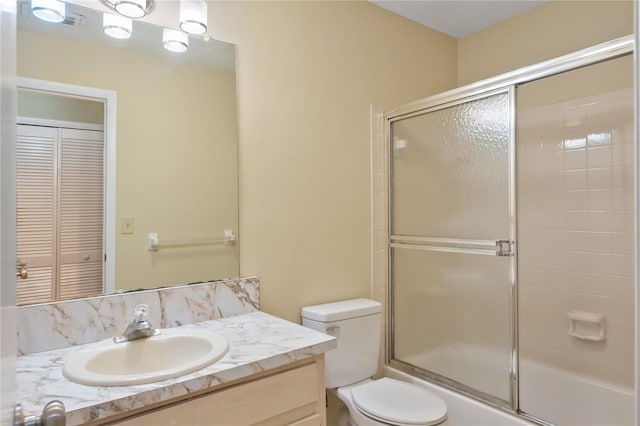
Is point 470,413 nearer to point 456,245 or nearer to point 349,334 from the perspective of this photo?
point 349,334

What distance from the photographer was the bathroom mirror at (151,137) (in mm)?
1358

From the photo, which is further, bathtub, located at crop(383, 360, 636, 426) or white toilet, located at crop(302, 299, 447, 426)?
bathtub, located at crop(383, 360, 636, 426)

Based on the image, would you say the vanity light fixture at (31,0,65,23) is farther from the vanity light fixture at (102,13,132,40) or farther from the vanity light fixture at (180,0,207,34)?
the vanity light fixture at (180,0,207,34)

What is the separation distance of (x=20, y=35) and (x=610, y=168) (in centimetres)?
258

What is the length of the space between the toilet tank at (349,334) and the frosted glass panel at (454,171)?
1.76 feet

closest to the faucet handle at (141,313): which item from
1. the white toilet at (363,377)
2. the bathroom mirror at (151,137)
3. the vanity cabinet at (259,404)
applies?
the bathroom mirror at (151,137)

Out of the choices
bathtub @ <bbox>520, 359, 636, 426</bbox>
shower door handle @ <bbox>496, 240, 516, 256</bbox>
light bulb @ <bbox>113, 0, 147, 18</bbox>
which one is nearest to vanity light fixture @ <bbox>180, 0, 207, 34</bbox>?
light bulb @ <bbox>113, 0, 147, 18</bbox>

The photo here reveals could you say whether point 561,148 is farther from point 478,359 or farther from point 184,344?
point 184,344

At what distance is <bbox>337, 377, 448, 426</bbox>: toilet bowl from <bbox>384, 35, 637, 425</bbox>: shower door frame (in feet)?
1.00

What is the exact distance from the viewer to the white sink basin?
1.11 meters

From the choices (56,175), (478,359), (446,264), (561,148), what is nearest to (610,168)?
(561,148)

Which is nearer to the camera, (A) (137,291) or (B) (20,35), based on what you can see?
(B) (20,35)

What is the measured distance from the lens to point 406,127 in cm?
223

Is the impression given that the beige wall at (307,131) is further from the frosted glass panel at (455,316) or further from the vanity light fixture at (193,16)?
the frosted glass panel at (455,316)
